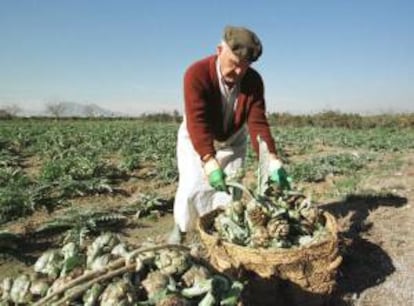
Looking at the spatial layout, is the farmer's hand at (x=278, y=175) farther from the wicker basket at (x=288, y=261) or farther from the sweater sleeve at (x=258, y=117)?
the wicker basket at (x=288, y=261)

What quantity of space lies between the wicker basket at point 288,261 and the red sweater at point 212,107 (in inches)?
33.7

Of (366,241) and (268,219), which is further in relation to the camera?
(366,241)

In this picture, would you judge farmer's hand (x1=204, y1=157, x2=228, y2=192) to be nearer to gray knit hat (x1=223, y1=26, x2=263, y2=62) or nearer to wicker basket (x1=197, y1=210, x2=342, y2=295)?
wicker basket (x1=197, y1=210, x2=342, y2=295)

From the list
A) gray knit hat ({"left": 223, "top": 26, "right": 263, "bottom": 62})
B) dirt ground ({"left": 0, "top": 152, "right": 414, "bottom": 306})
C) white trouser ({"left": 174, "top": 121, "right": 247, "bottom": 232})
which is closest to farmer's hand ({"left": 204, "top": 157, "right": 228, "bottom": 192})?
white trouser ({"left": 174, "top": 121, "right": 247, "bottom": 232})

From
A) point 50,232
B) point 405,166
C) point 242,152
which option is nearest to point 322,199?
point 242,152

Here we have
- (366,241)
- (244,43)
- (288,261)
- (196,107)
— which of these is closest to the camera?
(288,261)

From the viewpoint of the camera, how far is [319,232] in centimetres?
→ 325

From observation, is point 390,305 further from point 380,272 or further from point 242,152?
point 242,152

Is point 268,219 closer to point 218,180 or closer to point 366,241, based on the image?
point 218,180

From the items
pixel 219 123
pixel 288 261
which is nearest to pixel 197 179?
pixel 219 123

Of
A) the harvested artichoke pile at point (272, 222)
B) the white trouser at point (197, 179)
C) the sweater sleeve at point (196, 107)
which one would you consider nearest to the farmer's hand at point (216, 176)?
the harvested artichoke pile at point (272, 222)

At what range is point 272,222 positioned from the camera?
10.3ft

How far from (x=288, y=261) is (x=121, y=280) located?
1215 millimetres

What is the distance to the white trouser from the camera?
4160 millimetres
